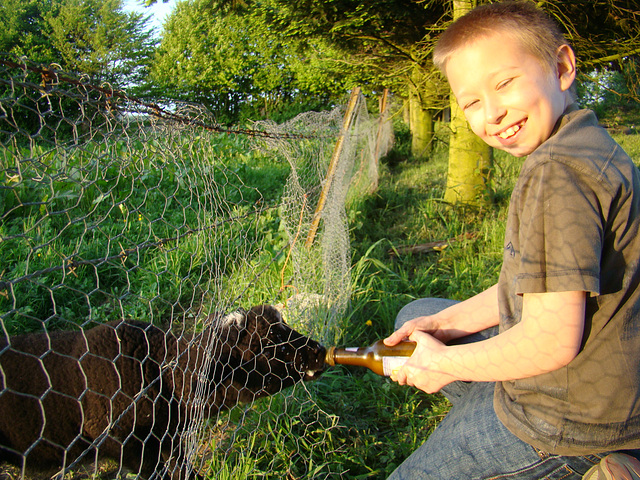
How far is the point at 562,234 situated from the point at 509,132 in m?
0.42

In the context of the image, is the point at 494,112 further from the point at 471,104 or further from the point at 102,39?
the point at 102,39

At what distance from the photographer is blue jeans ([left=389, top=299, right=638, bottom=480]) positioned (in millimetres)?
1257

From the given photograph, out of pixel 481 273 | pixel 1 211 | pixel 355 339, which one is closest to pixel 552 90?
pixel 355 339

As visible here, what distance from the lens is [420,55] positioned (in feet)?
18.0

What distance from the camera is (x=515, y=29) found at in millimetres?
1249

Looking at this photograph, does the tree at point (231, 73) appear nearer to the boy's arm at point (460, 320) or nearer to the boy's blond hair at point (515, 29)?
the boy's arm at point (460, 320)

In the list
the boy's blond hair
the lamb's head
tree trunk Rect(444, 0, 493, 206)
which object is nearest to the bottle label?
the lamb's head

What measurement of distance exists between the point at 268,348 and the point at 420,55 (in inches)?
189

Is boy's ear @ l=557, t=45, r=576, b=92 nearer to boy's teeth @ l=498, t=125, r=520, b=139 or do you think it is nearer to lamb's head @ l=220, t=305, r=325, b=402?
boy's teeth @ l=498, t=125, r=520, b=139

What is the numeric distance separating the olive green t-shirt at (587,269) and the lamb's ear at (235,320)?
1330mm

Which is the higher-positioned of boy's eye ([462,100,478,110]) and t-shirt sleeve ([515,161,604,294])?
boy's eye ([462,100,478,110])

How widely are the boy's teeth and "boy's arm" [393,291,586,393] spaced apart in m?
0.51

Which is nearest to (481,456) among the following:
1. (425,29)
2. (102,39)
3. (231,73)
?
(425,29)

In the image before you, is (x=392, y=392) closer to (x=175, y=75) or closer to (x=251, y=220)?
(x=251, y=220)
